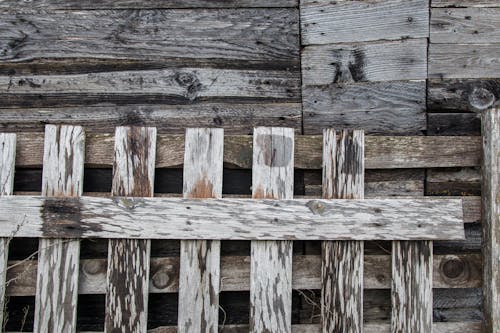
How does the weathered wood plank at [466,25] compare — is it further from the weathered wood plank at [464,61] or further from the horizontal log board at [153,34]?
the horizontal log board at [153,34]

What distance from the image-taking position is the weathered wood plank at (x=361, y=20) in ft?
8.02

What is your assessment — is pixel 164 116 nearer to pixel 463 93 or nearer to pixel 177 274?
pixel 177 274

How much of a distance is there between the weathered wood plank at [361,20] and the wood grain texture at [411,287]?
120 cm

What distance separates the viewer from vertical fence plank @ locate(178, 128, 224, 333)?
7.07ft

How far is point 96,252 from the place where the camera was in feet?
7.63

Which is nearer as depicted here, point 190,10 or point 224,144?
point 224,144

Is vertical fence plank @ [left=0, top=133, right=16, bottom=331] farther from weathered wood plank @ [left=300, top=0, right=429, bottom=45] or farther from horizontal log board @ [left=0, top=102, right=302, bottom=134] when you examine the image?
weathered wood plank @ [left=300, top=0, right=429, bottom=45]

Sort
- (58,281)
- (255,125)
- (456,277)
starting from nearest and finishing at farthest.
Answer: (58,281) < (456,277) < (255,125)

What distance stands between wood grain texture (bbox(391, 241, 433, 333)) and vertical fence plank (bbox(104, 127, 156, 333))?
4.26 feet

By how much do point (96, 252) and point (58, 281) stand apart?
0.25 metres

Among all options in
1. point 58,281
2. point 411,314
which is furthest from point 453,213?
point 58,281

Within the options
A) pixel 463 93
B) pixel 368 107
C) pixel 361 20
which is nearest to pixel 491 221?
pixel 463 93

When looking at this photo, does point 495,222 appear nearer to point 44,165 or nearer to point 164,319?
point 164,319

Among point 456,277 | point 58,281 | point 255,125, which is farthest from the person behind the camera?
point 255,125
